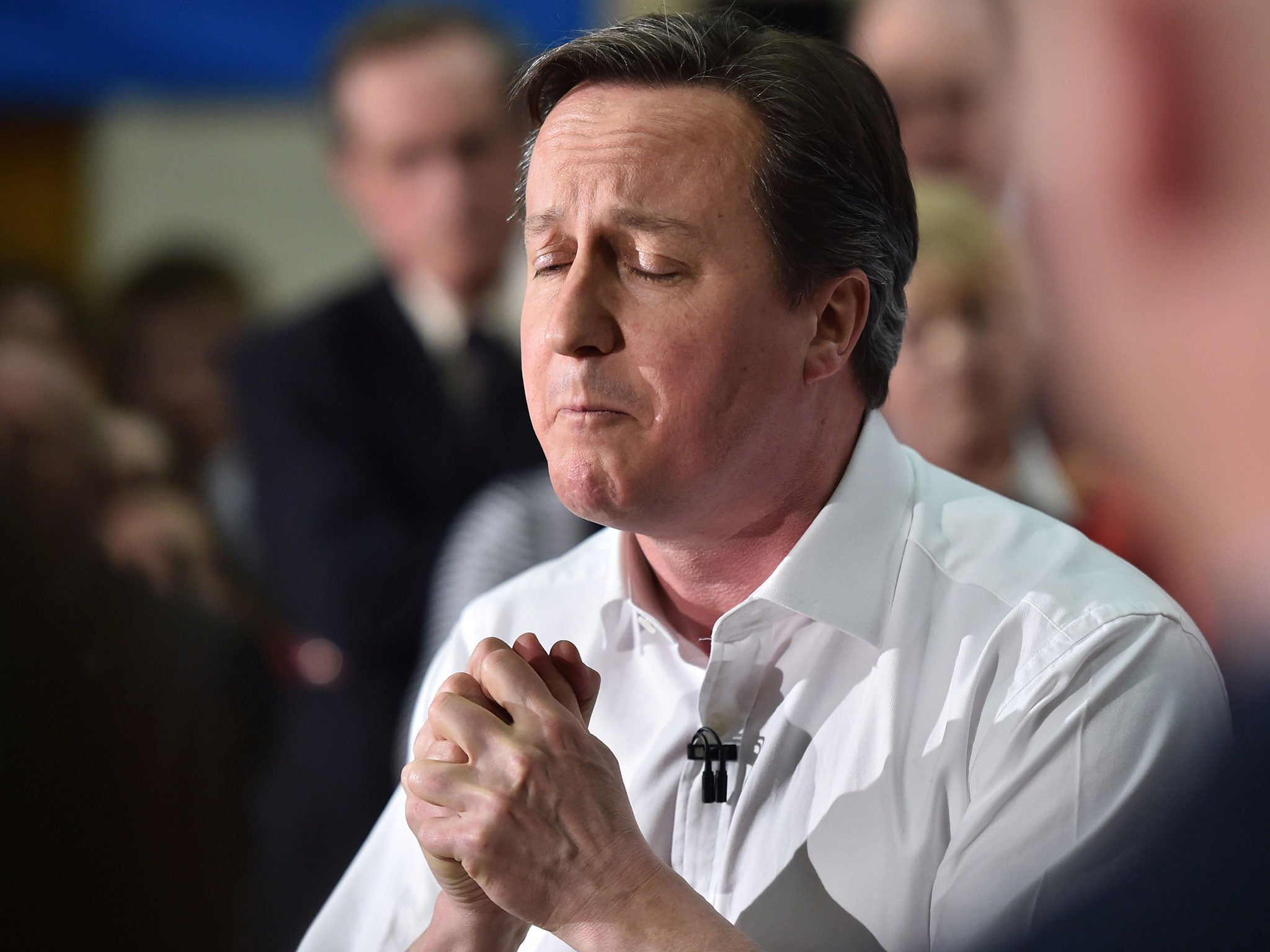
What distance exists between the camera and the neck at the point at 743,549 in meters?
1.64

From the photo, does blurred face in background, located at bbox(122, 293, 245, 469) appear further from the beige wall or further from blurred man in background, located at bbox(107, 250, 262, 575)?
the beige wall

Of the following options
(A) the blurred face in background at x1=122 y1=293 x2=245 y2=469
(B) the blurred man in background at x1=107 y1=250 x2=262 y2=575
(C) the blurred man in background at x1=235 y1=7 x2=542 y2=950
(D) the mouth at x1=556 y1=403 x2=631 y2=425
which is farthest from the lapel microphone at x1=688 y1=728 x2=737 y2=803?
(A) the blurred face in background at x1=122 y1=293 x2=245 y2=469

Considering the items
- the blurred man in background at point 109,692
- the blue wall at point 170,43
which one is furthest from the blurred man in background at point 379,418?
the blue wall at point 170,43

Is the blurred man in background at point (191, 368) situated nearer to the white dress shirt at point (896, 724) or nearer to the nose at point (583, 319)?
the white dress shirt at point (896, 724)

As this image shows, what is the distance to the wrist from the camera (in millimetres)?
1485

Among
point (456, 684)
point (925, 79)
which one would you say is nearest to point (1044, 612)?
point (456, 684)

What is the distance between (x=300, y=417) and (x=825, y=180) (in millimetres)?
1801

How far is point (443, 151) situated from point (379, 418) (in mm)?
662

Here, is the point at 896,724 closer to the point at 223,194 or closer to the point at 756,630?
the point at 756,630

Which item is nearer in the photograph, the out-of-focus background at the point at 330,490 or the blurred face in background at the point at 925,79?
the out-of-focus background at the point at 330,490

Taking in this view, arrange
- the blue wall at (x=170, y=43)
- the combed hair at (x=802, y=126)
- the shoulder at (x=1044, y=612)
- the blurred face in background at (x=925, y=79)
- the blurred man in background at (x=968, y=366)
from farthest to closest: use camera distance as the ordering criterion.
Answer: the blue wall at (x=170, y=43), the blurred face in background at (x=925, y=79), the blurred man in background at (x=968, y=366), the combed hair at (x=802, y=126), the shoulder at (x=1044, y=612)

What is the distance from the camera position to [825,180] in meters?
1.55

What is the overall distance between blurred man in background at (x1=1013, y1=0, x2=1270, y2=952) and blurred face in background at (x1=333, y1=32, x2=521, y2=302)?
2.82 metres

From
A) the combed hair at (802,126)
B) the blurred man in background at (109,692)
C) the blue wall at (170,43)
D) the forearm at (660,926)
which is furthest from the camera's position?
the blue wall at (170,43)
